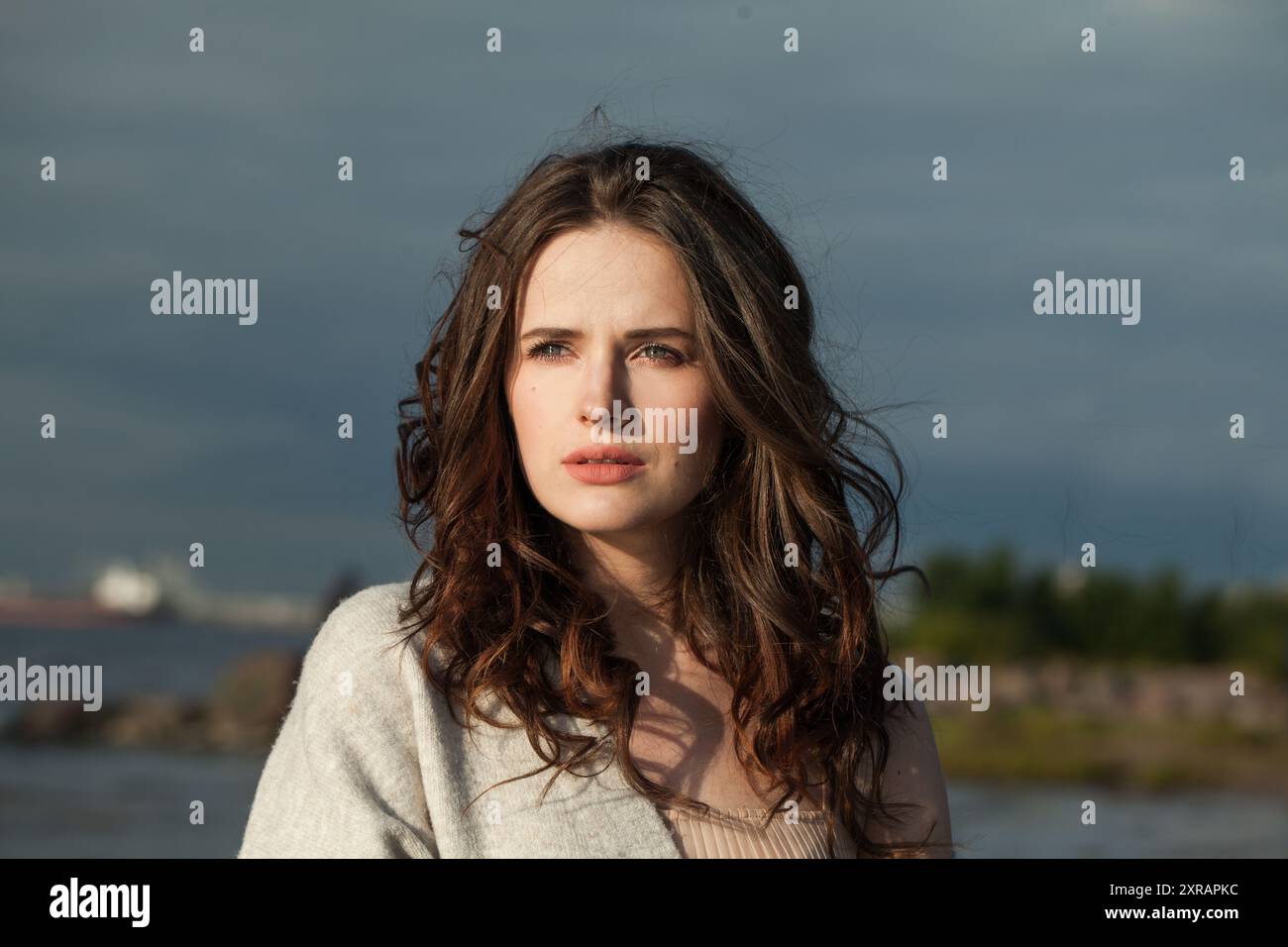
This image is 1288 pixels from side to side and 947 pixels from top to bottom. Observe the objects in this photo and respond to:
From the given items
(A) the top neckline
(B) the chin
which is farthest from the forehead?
(A) the top neckline

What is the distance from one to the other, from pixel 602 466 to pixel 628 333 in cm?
25

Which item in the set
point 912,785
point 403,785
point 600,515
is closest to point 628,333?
point 600,515

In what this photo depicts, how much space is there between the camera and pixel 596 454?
2590 millimetres

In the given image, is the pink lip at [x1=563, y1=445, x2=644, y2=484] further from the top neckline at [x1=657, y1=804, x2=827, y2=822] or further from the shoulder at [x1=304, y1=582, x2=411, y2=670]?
the top neckline at [x1=657, y1=804, x2=827, y2=822]

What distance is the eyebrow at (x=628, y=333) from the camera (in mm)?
2625

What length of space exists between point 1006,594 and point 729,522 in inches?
946

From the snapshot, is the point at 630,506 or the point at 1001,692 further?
the point at 1001,692

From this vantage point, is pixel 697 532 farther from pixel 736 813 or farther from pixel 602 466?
pixel 736 813

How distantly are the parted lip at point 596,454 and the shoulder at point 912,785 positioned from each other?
2.77 ft

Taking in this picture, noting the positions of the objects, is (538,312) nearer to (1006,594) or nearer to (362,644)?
(362,644)

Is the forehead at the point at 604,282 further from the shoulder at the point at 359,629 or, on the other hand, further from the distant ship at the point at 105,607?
the distant ship at the point at 105,607

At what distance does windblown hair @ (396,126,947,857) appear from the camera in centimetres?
265
